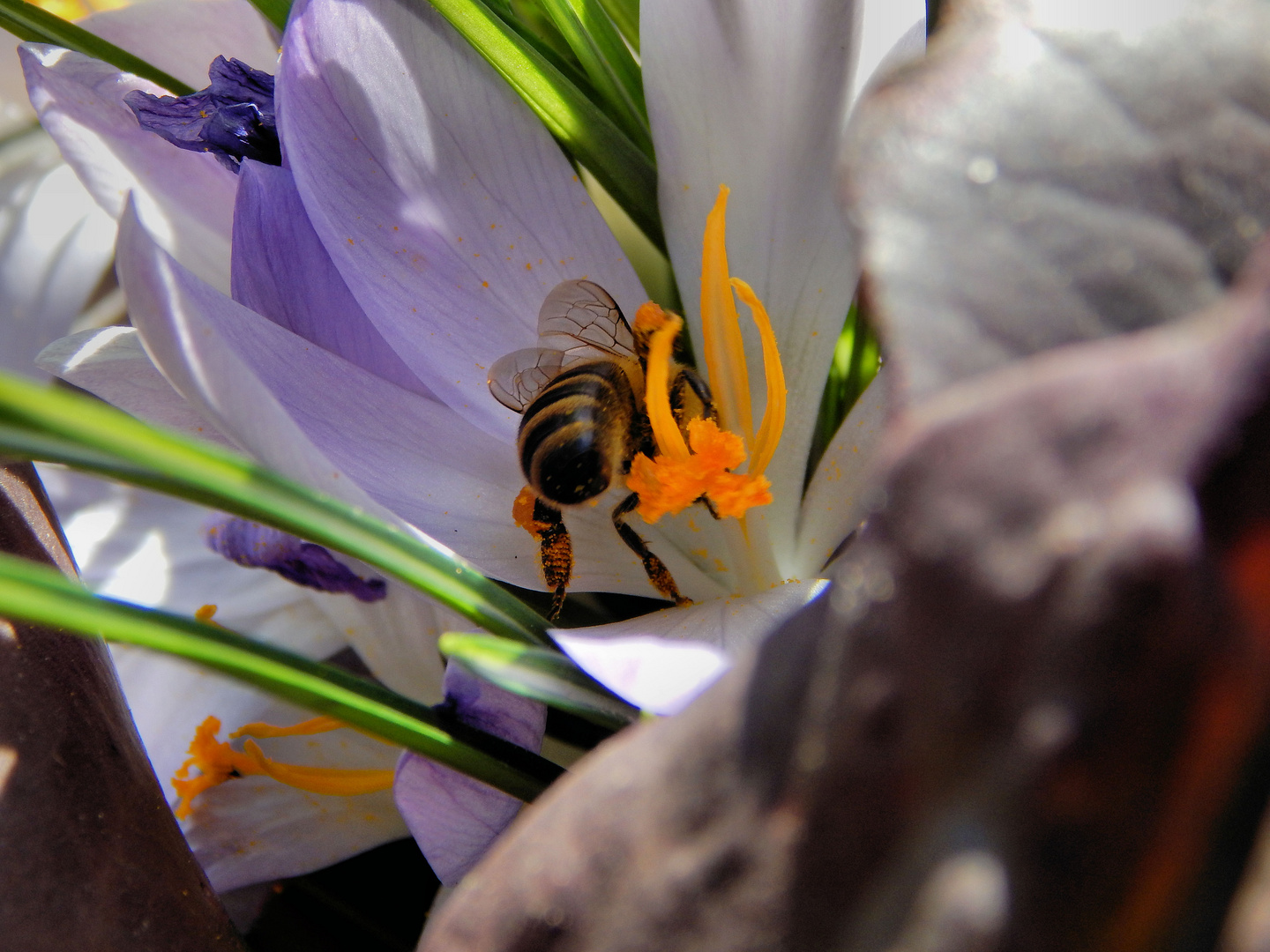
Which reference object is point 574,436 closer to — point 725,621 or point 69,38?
point 725,621

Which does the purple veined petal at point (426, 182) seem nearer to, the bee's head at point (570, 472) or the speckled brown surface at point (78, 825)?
the bee's head at point (570, 472)

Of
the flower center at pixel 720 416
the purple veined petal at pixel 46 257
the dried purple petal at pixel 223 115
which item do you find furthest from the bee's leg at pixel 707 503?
the purple veined petal at pixel 46 257

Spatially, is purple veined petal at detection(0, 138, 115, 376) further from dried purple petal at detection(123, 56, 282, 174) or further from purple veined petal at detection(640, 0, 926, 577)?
purple veined petal at detection(640, 0, 926, 577)

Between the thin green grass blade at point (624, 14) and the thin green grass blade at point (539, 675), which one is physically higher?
the thin green grass blade at point (624, 14)

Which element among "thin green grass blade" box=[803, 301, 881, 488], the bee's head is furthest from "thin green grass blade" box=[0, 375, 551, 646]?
"thin green grass blade" box=[803, 301, 881, 488]

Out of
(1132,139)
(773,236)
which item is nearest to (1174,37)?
(1132,139)

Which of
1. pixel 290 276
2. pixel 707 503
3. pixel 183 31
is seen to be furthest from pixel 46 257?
pixel 707 503

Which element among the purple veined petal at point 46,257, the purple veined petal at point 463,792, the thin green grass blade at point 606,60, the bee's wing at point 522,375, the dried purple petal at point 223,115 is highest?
the dried purple petal at point 223,115

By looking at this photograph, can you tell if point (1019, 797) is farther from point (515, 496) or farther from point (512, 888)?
point (515, 496)
